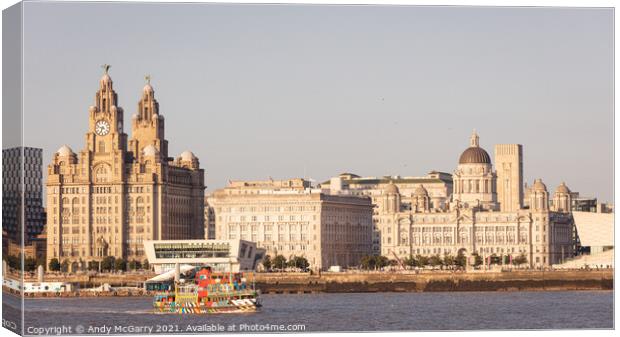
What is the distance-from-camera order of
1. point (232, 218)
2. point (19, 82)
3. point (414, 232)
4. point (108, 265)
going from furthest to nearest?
1. point (414, 232)
2. point (232, 218)
3. point (108, 265)
4. point (19, 82)

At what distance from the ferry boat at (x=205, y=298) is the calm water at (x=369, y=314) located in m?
0.67

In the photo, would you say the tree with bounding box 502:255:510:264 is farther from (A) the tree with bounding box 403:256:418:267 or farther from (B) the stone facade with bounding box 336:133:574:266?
(A) the tree with bounding box 403:256:418:267

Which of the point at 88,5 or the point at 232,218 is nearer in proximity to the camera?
the point at 88,5

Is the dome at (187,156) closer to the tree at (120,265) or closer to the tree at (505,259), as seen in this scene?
the tree at (120,265)

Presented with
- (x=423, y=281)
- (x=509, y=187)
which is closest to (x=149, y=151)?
(x=423, y=281)

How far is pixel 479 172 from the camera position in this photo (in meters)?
132

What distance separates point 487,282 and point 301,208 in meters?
25.2

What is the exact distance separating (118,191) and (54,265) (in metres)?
13.5

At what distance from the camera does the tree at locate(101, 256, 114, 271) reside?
104000 mm

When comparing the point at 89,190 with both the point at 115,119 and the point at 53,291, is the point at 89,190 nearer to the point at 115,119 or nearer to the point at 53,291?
the point at 115,119

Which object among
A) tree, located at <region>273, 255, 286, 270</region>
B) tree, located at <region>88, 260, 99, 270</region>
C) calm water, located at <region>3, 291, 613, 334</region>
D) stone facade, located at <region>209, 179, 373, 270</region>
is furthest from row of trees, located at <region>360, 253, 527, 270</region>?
calm water, located at <region>3, 291, 613, 334</region>

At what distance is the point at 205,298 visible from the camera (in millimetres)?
59000

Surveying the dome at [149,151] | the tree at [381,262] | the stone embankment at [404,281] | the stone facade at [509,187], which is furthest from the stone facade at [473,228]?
the stone embankment at [404,281]

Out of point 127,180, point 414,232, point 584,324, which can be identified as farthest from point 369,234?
point 584,324
